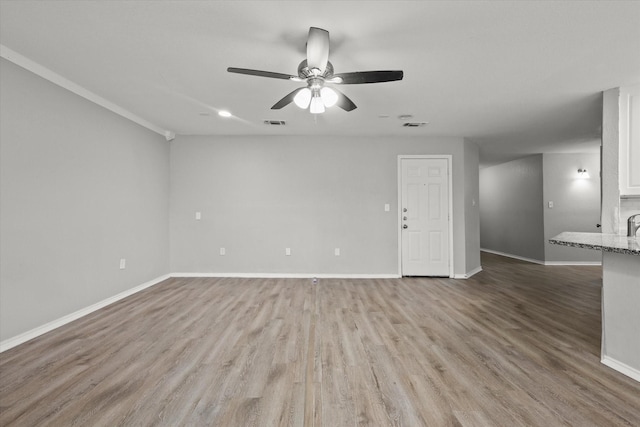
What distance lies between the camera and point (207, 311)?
3.30m

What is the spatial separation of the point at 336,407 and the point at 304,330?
1.11 metres

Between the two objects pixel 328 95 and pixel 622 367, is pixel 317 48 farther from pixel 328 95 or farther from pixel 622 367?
pixel 622 367

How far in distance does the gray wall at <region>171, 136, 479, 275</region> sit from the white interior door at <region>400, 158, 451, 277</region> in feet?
0.53

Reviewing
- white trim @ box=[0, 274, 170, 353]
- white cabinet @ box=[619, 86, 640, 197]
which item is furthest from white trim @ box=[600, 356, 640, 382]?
white trim @ box=[0, 274, 170, 353]

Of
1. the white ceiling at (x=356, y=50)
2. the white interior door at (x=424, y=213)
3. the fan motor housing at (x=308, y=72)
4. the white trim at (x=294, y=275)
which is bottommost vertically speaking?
the white trim at (x=294, y=275)

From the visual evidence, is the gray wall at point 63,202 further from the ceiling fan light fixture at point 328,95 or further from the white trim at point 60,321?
the ceiling fan light fixture at point 328,95

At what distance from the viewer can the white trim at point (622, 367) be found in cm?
196

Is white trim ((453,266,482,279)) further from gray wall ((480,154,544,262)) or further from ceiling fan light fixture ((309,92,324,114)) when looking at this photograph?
ceiling fan light fixture ((309,92,324,114))

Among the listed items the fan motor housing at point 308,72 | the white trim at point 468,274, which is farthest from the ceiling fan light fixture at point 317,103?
the white trim at point 468,274

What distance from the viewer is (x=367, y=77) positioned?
2082 millimetres

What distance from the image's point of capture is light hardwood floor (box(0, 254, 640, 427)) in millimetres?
1634

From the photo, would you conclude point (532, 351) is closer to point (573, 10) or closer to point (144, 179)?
point (573, 10)

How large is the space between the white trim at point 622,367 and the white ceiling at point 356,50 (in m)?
→ 2.40

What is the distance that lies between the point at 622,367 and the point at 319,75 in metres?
3.04
